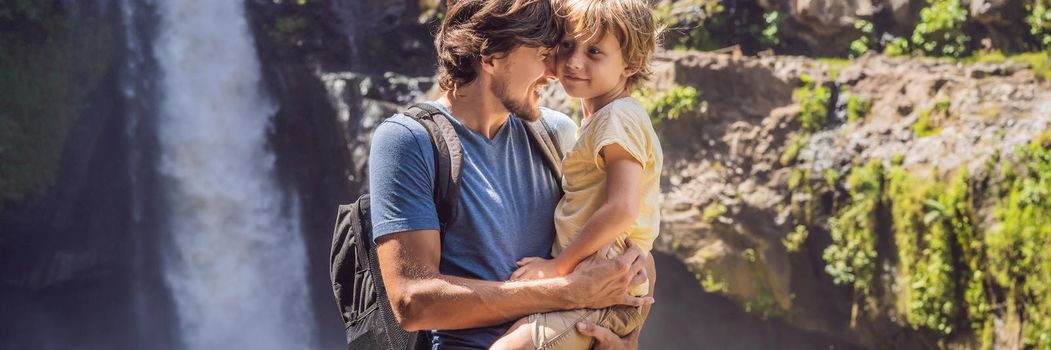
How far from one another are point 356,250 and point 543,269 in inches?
18.2

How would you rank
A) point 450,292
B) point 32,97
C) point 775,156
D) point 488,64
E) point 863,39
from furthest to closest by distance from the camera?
point 32,97 → point 863,39 → point 775,156 → point 488,64 → point 450,292

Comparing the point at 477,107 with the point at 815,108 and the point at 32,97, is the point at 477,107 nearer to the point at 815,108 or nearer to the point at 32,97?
the point at 815,108

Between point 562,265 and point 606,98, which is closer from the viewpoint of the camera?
point 562,265

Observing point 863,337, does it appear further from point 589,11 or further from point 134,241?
point 134,241

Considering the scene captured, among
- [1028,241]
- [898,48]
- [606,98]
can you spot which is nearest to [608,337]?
[606,98]

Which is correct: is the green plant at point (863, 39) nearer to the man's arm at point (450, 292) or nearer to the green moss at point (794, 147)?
the green moss at point (794, 147)

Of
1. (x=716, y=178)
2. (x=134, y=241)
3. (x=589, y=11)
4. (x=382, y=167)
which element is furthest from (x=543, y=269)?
(x=134, y=241)

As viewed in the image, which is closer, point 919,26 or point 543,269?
point 543,269

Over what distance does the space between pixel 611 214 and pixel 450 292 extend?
43cm

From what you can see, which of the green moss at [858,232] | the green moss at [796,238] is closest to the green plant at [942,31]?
the green moss at [858,232]

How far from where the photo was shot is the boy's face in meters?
2.47

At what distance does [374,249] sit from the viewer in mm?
2389

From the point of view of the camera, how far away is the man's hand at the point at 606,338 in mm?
2307

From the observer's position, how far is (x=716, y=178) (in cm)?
923
